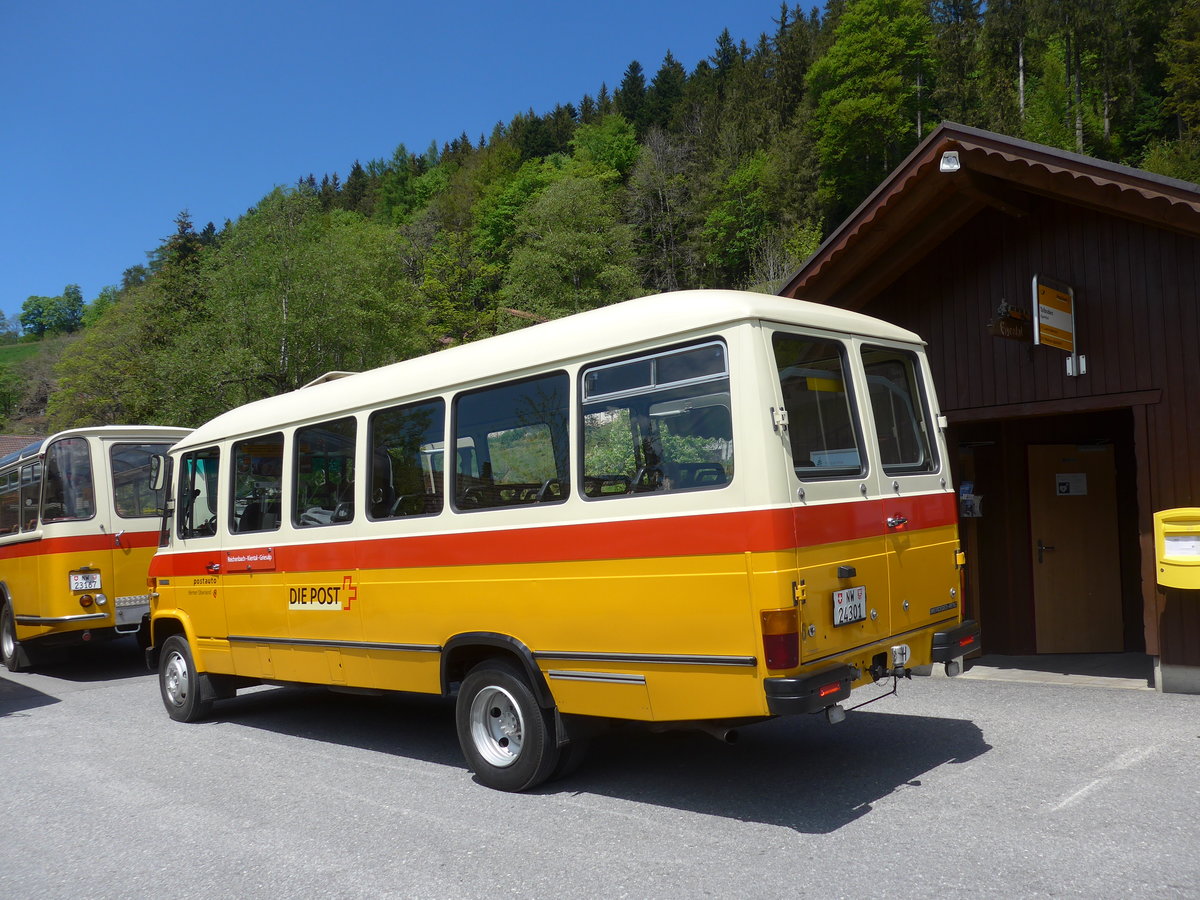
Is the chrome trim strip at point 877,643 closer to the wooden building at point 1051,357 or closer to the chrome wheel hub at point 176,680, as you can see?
the wooden building at point 1051,357

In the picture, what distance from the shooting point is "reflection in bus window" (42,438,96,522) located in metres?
11.1

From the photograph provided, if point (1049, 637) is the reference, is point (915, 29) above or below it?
above

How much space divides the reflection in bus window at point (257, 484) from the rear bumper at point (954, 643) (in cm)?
495

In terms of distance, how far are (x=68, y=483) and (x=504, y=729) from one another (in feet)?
25.7

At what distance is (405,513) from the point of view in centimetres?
646

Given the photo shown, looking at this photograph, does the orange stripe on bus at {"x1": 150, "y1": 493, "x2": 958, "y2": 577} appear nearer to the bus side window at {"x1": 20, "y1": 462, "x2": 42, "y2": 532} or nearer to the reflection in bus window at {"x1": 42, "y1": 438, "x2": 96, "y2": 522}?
the reflection in bus window at {"x1": 42, "y1": 438, "x2": 96, "y2": 522}

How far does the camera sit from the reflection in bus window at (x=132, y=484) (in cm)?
1133

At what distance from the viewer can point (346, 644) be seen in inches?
269

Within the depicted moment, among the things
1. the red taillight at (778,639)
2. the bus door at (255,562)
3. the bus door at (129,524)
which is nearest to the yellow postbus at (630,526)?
the red taillight at (778,639)

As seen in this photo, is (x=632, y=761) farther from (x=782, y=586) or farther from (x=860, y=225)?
(x=860, y=225)

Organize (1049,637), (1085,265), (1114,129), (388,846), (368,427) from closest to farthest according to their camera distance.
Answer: (388,846) < (368,427) < (1085,265) < (1049,637) < (1114,129)

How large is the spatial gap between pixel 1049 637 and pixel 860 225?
4.72m

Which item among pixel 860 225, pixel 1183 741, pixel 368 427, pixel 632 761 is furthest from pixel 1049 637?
pixel 368 427

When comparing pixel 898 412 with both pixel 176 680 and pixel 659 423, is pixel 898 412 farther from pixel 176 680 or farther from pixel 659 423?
pixel 176 680
